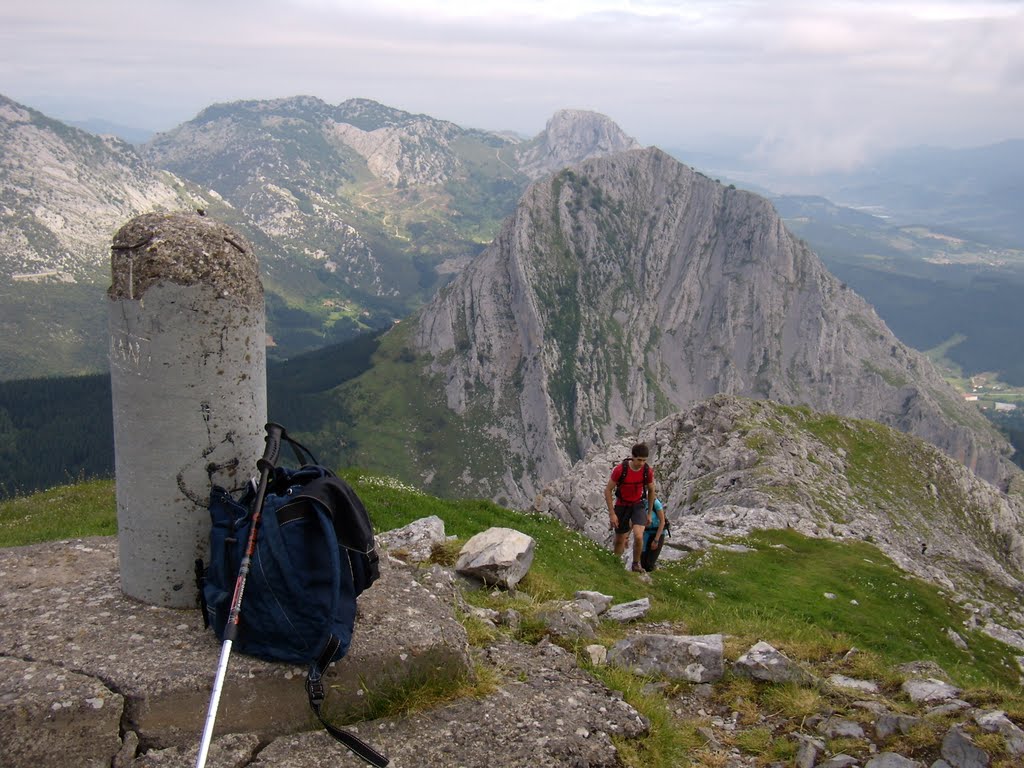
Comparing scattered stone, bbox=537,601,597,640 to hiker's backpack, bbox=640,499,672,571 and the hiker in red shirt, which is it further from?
hiker's backpack, bbox=640,499,672,571

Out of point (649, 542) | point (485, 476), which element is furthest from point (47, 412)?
point (649, 542)

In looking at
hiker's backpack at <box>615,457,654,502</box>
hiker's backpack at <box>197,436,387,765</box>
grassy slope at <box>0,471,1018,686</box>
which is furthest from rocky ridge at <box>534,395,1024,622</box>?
hiker's backpack at <box>197,436,387,765</box>

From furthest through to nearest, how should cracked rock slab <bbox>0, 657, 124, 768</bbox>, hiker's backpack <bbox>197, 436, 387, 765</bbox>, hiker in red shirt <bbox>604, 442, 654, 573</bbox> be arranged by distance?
hiker in red shirt <bbox>604, 442, 654, 573</bbox> < hiker's backpack <bbox>197, 436, 387, 765</bbox> < cracked rock slab <bbox>0, 657, 124, 768</bbox>

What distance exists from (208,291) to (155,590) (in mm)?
3615

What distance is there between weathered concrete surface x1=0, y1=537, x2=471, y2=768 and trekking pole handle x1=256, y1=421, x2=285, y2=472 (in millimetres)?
1980

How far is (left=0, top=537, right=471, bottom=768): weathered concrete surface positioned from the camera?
6.62 m

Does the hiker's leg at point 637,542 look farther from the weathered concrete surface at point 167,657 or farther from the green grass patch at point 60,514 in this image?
the green grass patch at point 60,514

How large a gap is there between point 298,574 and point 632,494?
13.9 meters

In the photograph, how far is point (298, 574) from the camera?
23.5ft

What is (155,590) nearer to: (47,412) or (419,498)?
(419,498)

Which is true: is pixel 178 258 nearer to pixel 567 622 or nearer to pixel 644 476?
pixel 567 622

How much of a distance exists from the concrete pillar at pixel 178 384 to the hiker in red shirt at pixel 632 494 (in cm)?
1270

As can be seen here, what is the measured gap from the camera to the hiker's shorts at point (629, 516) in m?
19.8

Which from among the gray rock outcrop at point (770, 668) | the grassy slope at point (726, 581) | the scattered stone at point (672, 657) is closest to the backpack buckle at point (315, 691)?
the scattered stone at point (672, 657)
